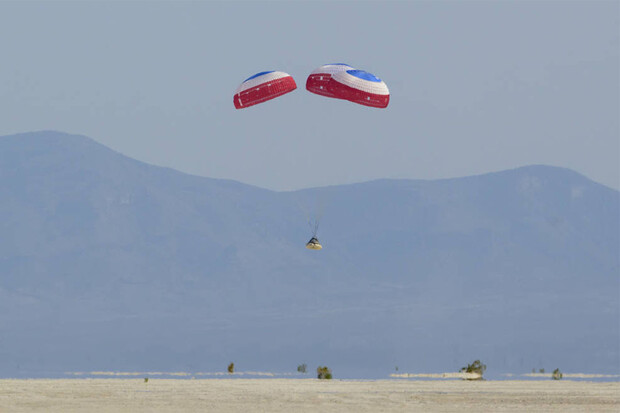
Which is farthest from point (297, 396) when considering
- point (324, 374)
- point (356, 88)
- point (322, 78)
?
point (324, 374)

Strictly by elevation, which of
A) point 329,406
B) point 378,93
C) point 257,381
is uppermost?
point 378,93

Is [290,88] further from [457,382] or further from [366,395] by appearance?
[457,382]

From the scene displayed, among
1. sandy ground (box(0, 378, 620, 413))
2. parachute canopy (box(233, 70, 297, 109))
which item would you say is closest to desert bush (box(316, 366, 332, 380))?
sandy ground (box(0, 378, 620, 413))

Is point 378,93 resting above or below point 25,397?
above

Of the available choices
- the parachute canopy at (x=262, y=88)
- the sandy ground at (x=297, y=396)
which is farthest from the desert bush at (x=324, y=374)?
the parachute canopy at (x=262, y=88)

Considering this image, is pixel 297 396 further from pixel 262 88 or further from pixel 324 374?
pixel 324 374

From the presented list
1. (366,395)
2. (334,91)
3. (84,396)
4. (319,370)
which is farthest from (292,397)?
(319,370)

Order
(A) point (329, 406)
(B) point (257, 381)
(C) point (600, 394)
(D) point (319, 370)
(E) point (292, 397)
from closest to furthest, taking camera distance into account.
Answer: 1. (A) point (329, 406)
2. (E) point (292, 397)
3. (C) point (600, 394)
4. (B) point (257, 381)
5. (D) point (319, 370)
